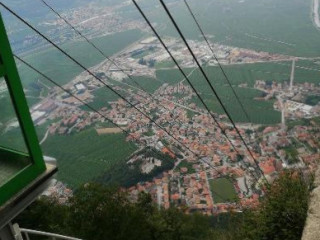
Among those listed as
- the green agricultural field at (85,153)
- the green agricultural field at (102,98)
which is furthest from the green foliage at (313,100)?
the green agricultural field at (102,98)

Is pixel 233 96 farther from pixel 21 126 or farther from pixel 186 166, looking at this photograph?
pixel 21 126

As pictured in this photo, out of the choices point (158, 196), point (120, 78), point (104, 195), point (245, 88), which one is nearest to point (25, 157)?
point (104, 195)

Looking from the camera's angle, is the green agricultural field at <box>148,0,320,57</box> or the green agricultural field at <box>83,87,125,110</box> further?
the green agricultural field at <box>148,0,320,57</box>

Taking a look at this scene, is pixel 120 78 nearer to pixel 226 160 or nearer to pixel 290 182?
pixel 226 160

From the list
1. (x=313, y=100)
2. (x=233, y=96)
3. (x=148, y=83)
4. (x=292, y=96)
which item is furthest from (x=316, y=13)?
(x=148, y=83)

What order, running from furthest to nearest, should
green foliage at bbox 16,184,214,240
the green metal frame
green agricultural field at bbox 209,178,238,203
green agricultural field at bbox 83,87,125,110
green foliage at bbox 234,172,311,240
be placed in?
green agricultural field at bbox 83,87,125,110 < green agricultural field at bbox 209,178,238,203 < green foliage at bbox 16,184,214,240 < green foliage at bbox 234,172,311,240 < the green metal frame

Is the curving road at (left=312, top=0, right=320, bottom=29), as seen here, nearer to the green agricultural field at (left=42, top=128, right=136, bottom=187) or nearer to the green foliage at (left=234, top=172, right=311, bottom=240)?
the green agricultural field at (left=42, top=128, right=136, bottom=187)

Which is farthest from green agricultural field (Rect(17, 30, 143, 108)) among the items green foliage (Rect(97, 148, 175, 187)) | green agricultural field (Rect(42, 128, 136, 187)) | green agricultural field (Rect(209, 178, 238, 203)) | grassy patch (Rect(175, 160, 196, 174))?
green agricultural field (Rect(209, 178, 238, 203))
